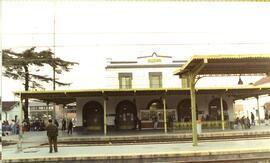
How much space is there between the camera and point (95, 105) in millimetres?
31453

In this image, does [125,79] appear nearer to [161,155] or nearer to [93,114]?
[93,114]

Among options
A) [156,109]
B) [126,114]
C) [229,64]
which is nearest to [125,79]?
[126,114]

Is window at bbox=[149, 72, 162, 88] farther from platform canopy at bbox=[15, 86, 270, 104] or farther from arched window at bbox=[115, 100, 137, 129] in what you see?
platform canopy at bbox=[15, 86, 270, 104]

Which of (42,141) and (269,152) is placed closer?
(269,152)

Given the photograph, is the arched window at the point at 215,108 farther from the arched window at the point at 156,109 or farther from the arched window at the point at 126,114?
the arched window at the point at 126,114

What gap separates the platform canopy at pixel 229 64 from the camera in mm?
17109

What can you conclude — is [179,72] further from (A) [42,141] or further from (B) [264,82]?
(B) [264,82]

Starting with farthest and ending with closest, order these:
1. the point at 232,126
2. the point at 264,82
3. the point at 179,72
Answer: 1. the point at 264,82
2. the point at 232,126
3. the point at 179,72

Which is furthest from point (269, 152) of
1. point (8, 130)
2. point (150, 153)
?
point (8, 130)

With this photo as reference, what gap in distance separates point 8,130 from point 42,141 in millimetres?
12251

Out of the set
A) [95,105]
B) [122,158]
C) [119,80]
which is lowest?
[122,158]


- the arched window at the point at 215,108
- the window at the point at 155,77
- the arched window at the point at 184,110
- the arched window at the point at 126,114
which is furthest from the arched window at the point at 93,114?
the arched window at the point at 215,108

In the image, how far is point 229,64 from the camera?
59.3 ft

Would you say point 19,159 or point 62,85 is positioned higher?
point 62,85
